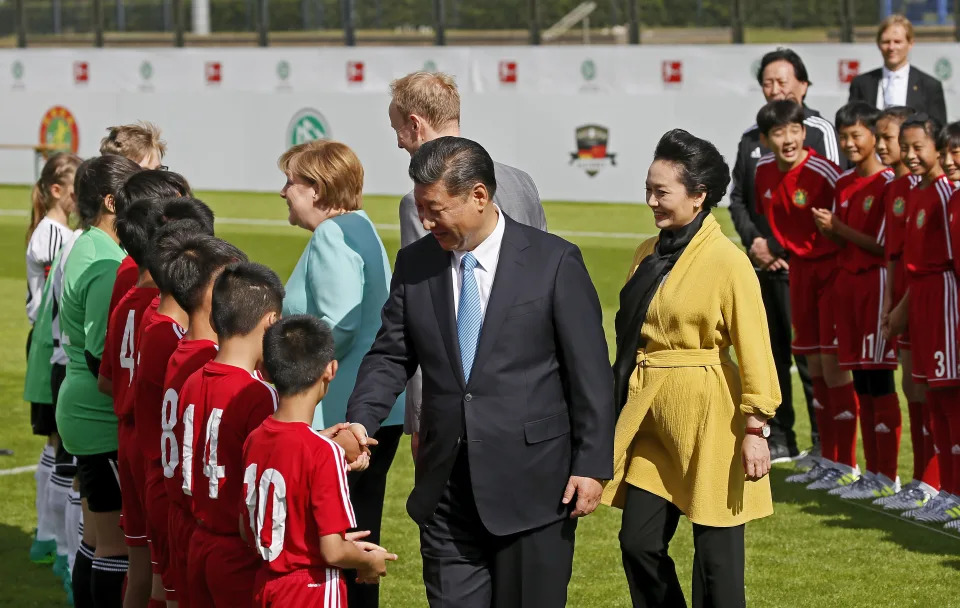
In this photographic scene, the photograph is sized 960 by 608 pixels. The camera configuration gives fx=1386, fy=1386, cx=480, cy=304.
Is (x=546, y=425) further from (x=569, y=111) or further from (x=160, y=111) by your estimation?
(x=160, y=111)

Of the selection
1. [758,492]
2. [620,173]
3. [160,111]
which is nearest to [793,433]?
[758,492]

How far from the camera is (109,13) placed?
32.7 meters

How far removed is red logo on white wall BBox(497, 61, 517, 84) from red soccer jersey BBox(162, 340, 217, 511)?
70.9 ft

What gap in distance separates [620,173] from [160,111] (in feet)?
33.9

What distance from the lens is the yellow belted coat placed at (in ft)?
16.5

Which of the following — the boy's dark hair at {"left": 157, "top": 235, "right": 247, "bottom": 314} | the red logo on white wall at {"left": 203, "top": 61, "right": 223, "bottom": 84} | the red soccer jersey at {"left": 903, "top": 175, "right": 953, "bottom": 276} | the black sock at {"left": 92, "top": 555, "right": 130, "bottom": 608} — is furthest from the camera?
the red logo on white wall at {"left": 203, "top": 61, "right": 223, "bottom": 84}

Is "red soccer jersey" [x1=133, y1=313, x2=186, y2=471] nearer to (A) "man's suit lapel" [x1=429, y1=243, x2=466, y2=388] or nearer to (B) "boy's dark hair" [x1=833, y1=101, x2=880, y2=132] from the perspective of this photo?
(A) "man's suit lapel" [x1=429, y1=243, x2=466, y2=388]

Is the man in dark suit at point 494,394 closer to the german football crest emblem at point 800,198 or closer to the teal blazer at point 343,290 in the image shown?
the teal blazer at point 343,290

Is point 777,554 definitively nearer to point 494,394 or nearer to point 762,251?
point 762,251

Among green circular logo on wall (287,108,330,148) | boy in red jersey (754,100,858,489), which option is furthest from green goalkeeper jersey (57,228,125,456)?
Answer: green circular logo on wall (287,108,330,148)

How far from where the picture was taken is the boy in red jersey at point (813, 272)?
28.1 feet

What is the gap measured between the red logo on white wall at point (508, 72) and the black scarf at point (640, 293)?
68.3ft

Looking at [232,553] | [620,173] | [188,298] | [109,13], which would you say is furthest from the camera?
[109,13]

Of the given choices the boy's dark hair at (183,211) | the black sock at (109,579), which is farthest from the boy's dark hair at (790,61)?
the black sock at (109,579)
